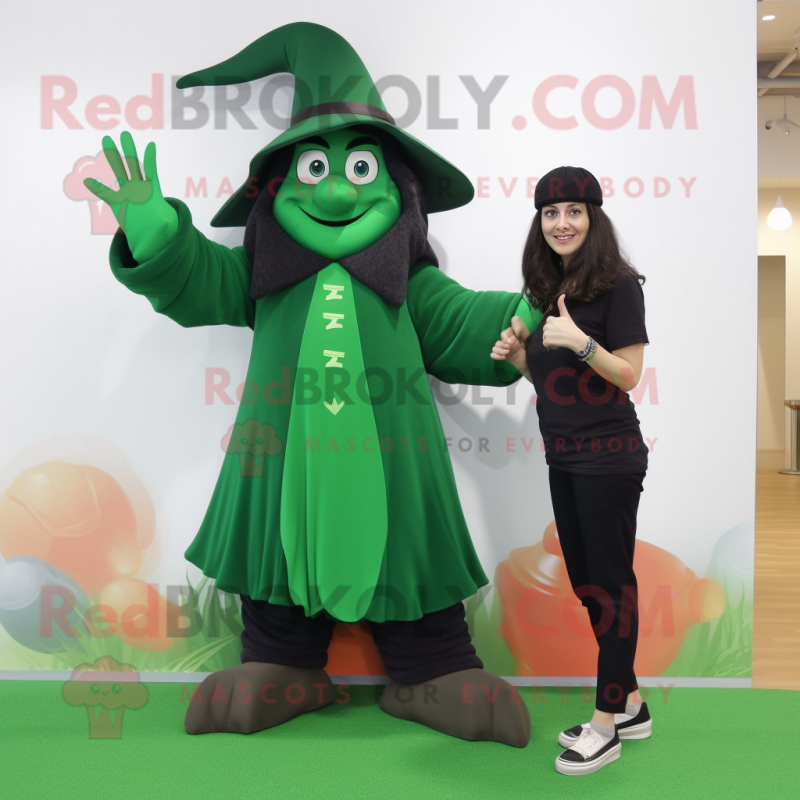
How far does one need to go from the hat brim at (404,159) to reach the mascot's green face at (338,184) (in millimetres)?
55

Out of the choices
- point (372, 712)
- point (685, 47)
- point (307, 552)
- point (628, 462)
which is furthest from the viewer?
point (685, 47)

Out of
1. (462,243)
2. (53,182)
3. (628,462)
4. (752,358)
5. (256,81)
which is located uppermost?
(256,81)

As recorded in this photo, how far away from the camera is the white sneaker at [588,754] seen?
1.67m

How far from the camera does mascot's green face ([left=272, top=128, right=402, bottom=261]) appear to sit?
1957mm

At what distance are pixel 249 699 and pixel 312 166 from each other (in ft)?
4.42

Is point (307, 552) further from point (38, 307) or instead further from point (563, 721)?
point (38, 307)

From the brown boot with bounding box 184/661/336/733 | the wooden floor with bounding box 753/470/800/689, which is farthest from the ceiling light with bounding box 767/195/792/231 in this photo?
the brown boot with bounding box 184/661/336/733

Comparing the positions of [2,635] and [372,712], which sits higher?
[2,635]

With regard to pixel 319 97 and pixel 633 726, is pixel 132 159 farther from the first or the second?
pixel 633 726

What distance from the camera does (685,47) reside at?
219cm

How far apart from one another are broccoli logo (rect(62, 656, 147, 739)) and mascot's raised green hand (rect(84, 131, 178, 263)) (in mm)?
1164

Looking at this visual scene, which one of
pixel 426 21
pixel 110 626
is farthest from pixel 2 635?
pixel 426 21

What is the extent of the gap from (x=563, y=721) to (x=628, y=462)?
2.51 ft

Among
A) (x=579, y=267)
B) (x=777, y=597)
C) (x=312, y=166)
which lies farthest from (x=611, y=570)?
(x=777, y=597)
